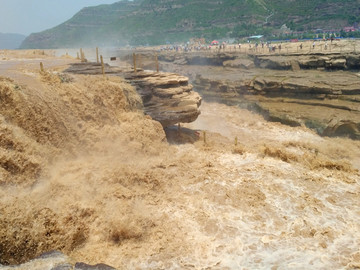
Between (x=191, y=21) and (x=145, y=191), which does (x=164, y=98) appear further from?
(x=191, y=21)

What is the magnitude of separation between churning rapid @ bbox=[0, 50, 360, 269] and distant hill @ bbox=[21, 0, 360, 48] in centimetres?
5175

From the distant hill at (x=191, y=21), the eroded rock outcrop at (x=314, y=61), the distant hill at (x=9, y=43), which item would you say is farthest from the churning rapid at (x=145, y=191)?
the distant hill at (x=9, y=43)

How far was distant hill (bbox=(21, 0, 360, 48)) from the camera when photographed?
59.0 metres

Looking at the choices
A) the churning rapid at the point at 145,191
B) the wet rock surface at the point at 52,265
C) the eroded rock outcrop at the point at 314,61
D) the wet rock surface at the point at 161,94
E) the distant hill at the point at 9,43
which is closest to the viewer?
the wet rock surface at the point at 52,265

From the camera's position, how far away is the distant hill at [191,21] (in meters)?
59.0

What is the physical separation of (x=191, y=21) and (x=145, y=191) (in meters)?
80.7

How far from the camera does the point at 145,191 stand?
8.33 metres

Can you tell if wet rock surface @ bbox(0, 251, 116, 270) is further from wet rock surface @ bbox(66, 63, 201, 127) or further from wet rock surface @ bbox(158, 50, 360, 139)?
wet rock surface @ bbox(158, 50, 360, 139)

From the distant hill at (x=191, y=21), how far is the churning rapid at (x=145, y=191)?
170 ft

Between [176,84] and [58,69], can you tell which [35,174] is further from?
[176,84]

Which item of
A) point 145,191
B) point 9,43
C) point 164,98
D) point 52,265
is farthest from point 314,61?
point 9,43

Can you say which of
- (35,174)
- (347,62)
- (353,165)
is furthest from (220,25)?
(35,174)

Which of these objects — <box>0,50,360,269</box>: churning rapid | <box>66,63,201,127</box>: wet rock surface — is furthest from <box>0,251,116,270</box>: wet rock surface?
<box>66,63,201,127</box>: wet rock surface

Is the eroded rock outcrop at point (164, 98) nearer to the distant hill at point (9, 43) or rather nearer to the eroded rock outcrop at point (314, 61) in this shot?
the eroded rock outcrop at point (314, 61)
